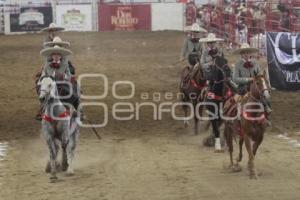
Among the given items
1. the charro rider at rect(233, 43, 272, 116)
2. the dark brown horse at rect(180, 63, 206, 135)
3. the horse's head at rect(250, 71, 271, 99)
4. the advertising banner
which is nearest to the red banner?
the advertising banner

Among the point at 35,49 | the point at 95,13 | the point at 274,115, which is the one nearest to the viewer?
the point at 274,115

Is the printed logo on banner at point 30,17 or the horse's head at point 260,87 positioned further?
the printed logo on banner at point 30,17

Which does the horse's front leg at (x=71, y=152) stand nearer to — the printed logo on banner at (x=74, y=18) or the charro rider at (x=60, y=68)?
the charro rider at (x=60, y=68)

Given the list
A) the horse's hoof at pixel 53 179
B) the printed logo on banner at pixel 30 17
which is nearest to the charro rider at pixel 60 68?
the horse's hoof at pixel 53 179

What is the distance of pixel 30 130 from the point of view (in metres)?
15.1

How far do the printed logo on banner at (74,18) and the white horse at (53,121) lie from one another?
33976mm

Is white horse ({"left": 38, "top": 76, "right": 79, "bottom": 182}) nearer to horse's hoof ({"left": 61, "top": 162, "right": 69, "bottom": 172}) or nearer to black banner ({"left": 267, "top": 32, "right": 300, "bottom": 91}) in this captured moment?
horse's hoof ({"left": 61, "top": 162, "right": 69, "bottom": 172})

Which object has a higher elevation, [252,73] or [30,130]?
[252,73]

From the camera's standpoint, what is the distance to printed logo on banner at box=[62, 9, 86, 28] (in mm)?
44344

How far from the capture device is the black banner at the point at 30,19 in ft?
143

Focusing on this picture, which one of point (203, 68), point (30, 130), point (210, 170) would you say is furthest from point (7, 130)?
point (210, 170)

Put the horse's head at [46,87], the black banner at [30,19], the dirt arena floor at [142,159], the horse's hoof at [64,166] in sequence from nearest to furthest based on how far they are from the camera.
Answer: the dirt arena floor at [142,159] < the horse's head at [46,87] < the horse's hoof at [64,166] < the black banner at [30,19]

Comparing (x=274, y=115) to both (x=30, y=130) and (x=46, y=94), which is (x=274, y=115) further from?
(x=46, y=94)

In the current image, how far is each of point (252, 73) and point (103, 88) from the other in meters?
9.64
